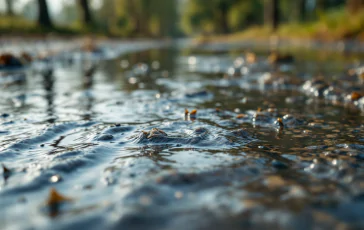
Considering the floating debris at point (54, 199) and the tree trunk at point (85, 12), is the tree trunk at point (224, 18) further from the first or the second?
the floating debris at point (54, 199)

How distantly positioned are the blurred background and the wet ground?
51.9 feet

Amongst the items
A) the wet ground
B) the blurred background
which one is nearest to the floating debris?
the wet ground

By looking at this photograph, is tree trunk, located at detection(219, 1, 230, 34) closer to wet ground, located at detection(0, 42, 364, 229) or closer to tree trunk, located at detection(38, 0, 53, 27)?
tree trunk, located at detection(38, 0, 53, 27)

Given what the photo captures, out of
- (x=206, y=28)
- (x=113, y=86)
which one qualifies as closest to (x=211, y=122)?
(x=113, y=86)

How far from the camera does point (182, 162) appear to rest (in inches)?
102

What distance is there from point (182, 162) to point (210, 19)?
60052 mm

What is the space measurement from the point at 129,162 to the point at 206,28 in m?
67.1

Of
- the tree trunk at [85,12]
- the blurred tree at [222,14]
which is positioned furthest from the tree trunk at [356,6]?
the blurred tree at [222,14]

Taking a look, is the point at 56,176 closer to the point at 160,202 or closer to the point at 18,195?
the point at 18,195

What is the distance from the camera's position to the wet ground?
183cm

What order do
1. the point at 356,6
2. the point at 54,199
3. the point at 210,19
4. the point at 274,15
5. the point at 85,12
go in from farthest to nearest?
the point at 210,19, the point at 274,15, the point at 85,12, the point at 356,6, the point at 54,199

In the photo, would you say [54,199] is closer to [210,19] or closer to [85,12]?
[85,12]

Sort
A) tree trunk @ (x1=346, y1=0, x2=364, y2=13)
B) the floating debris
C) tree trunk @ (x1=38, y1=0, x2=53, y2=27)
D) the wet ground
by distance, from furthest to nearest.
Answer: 1. tree trunk @ (x1=38, y1=0, x2=53, y2=27)
2. tree trunk @ (x1=346, y1=0, x2=364, y2=13)
3. the floating debris
4. the wet ground

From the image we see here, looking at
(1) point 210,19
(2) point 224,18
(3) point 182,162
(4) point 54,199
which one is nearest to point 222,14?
(2) point 224,18
